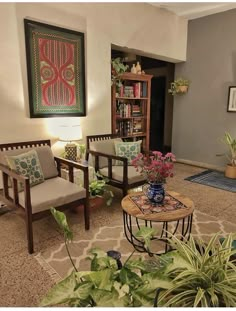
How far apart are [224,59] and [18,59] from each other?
365 cm

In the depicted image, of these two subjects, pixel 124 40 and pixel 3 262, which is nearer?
pixel 3 262

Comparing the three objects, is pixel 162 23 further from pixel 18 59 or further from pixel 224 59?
pixel 18 59

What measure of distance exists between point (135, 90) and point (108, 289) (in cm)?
409

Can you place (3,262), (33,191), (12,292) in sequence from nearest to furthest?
1. (12,292)
2. (3,262)
3. (33,191)

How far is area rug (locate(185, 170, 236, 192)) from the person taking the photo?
12.7 ft

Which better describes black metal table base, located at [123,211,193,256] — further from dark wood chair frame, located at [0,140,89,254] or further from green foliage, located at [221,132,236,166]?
green foliage, located at [221,132,236,166]

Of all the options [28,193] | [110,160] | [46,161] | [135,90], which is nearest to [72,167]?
[46,161]

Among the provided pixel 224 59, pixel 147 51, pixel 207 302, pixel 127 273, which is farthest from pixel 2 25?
pixel 224 59

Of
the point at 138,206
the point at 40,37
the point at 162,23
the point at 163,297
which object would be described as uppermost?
the point at 162,23

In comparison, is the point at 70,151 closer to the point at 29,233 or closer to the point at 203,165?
the point at 29,233

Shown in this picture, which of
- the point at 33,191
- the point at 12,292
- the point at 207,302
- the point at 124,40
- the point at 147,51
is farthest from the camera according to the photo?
the point at 147,51

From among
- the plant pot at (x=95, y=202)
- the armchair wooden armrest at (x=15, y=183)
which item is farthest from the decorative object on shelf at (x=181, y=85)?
the armchair wooden armrest at (x=15, y=183)

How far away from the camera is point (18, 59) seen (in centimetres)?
286

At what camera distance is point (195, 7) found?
169 inches
